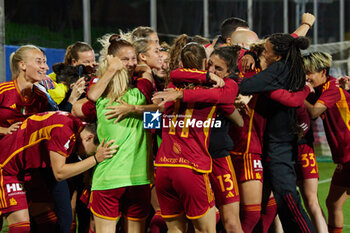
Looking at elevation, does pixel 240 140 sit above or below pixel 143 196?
above

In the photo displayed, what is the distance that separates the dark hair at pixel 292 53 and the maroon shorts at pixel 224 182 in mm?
777

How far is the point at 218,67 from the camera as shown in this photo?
4.34 metres

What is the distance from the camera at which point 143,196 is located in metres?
4.23

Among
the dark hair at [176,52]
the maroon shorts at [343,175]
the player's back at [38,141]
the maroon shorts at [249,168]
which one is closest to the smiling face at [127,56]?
the dark hair at [176,52]

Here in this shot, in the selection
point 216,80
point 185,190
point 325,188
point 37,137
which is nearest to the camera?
point 185,190

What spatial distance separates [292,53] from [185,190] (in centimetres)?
139

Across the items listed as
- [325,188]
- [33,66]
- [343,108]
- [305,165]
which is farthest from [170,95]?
[325,188]

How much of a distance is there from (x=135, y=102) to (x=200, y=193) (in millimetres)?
830

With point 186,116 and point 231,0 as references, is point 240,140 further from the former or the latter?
point 231,0

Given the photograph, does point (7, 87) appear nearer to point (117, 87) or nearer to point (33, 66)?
point (33, 66)

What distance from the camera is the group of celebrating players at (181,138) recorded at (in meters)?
4.02

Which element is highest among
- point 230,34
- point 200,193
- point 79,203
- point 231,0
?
point 231,0

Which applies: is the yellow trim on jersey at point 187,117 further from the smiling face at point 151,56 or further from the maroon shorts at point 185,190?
the smiling face at point 151,56

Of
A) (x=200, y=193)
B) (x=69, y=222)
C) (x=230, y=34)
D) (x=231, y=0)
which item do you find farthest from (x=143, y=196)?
(x=231, y=0)
